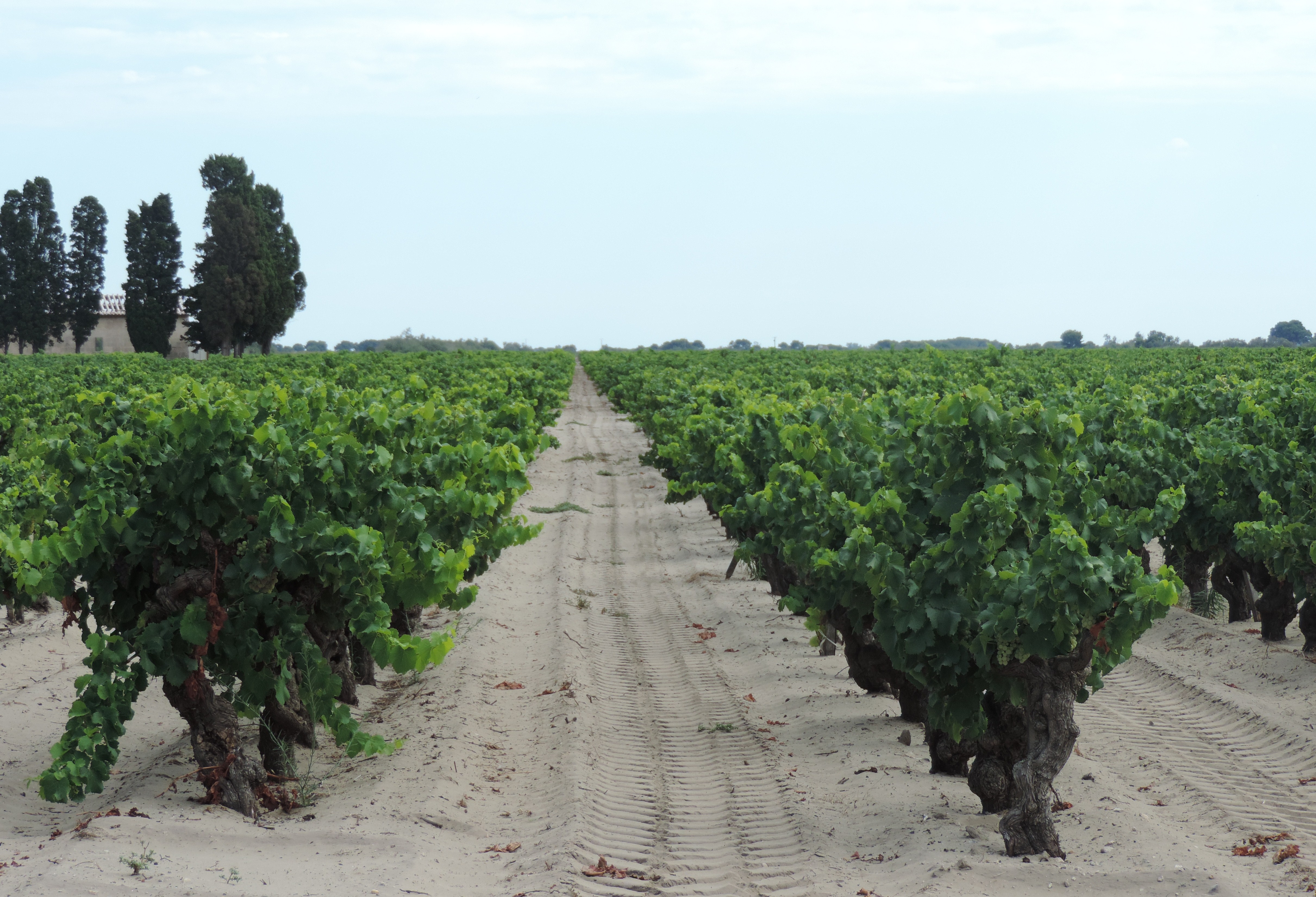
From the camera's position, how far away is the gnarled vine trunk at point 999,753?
590 centimetres

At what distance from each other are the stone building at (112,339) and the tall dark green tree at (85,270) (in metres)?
1.19

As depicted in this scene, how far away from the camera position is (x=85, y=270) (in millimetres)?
72000

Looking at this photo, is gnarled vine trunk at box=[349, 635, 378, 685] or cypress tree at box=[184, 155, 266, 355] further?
cypress tree at box=[184, 155, 266, 355]

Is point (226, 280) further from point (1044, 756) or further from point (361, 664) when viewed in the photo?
point (1044, 756)

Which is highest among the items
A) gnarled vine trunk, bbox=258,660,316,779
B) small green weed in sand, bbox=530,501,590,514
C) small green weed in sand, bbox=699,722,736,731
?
small green weed in sand, bbox=530,501,590,514

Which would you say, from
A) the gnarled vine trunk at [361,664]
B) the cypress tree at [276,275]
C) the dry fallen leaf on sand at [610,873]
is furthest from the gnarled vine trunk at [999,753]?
the cypress tree at [276,275]

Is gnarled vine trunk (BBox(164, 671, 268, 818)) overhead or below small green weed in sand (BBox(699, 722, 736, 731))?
overhead

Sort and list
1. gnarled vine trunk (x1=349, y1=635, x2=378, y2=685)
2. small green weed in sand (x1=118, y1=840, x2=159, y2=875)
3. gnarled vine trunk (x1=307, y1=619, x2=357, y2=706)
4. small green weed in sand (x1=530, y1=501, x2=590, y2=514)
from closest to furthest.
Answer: small green weed in sand (x1=118, y1=840, x2=159, y2=875) < gnarled vine trunk (x1=307, y1=619, x2=357, y2=706) < gnarled vine trunk (x1=349, y1=635, x2=378, y2=685) < small green weed in sand (x1=530, y1=501, x2=590, y2=514)

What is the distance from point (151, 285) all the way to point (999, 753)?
243ft

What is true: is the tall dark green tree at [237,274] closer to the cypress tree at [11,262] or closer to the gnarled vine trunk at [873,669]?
the cypress tree at [11,262]

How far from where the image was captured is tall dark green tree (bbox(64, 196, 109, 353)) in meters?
71.6

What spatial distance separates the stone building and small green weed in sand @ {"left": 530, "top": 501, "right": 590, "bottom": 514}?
58.4m

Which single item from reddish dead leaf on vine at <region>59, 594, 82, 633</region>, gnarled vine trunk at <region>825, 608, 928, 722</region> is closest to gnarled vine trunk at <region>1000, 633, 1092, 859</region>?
gnarled vine trunk at <region>825, 608, 928, 722</region>

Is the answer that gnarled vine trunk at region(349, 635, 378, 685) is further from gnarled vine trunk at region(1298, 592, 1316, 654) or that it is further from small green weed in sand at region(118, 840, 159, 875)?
gnarled vine trunk at region(1298, 592, 1316, 654)
